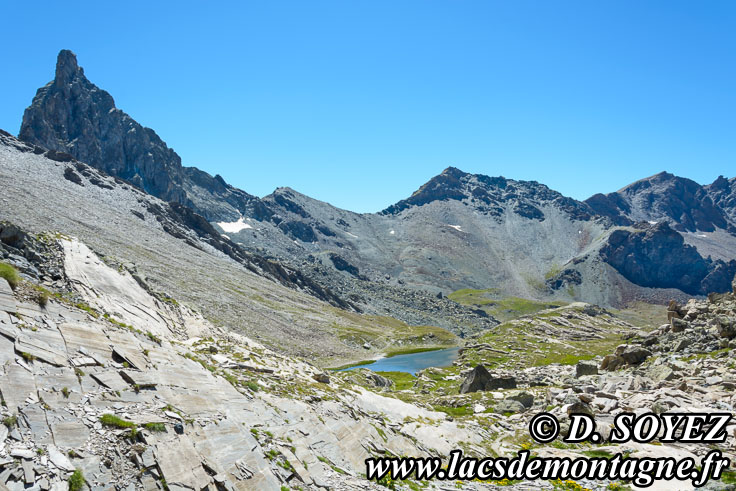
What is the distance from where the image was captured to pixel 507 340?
13312cm

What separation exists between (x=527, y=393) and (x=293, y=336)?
84.3 metres

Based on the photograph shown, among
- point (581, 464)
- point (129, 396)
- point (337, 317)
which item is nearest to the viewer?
point (129, 396)

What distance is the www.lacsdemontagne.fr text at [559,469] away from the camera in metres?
22.0

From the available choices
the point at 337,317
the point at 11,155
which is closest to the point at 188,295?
the point at 337,317

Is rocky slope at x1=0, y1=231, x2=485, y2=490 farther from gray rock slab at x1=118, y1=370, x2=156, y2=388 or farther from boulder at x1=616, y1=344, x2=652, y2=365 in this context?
boulder at x1=616, y1=344, x2=652, y2=365

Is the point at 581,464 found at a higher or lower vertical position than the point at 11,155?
lower

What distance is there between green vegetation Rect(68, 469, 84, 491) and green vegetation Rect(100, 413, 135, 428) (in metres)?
2.72

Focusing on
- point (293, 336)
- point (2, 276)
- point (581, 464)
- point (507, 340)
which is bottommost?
point (293, 336)

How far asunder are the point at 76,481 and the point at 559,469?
79.6ft

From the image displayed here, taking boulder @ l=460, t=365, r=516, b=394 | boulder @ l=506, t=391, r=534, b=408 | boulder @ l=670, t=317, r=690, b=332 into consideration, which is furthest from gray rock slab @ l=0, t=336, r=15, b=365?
boulder @ l=670, t=317, r=690, b=332

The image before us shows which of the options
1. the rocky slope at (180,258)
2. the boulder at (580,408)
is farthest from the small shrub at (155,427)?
the rocky slope at (180,258)

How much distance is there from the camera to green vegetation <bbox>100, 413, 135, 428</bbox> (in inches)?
620

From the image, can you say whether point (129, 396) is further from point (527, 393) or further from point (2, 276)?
point (527, 393)

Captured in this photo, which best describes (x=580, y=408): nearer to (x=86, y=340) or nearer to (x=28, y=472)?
(x=86, y=340)
